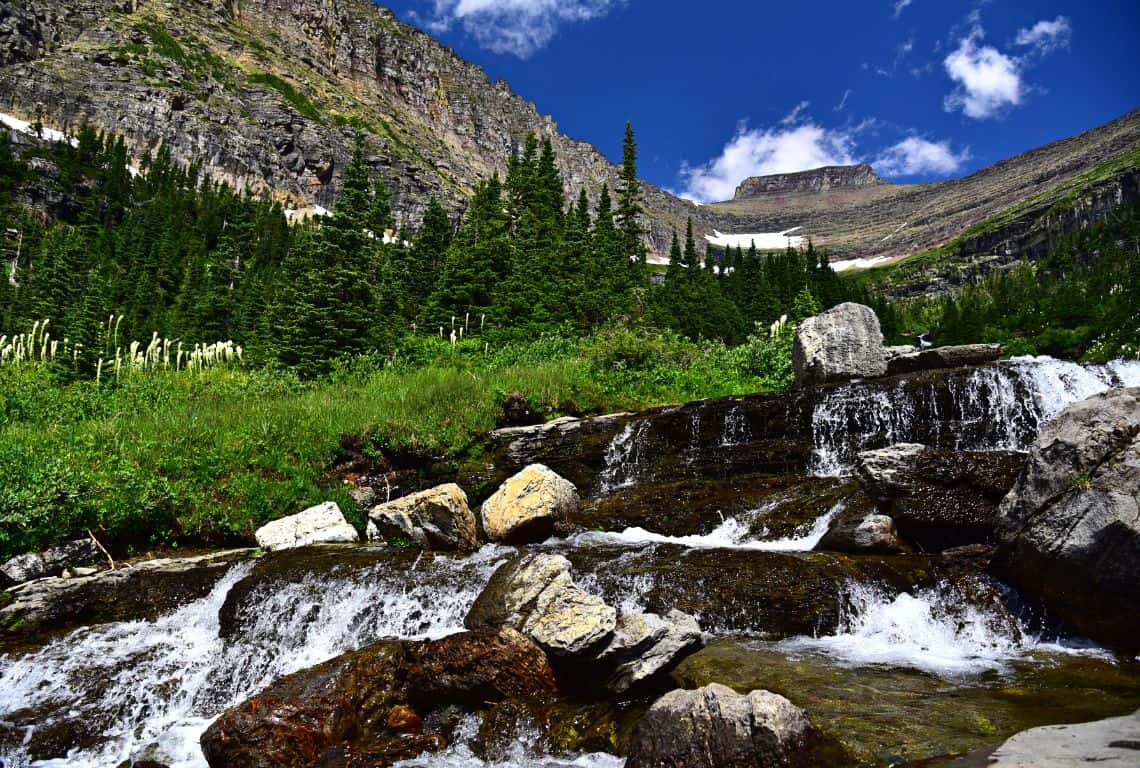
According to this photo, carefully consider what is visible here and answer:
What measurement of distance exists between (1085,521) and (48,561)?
14793 mm

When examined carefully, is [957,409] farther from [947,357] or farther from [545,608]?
[545,608]

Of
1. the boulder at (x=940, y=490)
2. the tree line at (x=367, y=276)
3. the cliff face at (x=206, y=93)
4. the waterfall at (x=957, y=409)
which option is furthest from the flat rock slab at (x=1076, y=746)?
the cliff face at (x=206, y=93)

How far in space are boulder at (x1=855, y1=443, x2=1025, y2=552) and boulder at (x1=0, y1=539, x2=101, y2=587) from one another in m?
13.3

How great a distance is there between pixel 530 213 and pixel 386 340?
16.7 m

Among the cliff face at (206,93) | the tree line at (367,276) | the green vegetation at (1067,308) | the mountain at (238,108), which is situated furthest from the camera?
the mountain at (238,108)

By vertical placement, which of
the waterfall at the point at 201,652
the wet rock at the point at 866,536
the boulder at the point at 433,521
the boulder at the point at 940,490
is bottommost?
the waterfall at the point at 201,652

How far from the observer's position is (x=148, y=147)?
5359 inches

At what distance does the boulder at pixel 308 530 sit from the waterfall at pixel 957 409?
10.2 m

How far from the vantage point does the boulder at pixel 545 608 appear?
607 centimetres

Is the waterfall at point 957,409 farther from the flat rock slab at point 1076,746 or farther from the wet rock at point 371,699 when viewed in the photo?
the wet rock at point 371,699

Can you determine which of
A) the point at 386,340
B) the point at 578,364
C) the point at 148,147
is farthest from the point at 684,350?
the point at 148,147

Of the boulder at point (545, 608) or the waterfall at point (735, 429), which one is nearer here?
the boulder at point (545, 608)

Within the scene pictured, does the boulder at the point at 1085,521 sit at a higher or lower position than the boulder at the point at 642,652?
higher

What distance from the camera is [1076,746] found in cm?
407
